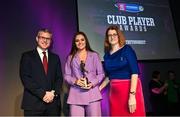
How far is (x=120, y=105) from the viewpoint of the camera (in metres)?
2.93

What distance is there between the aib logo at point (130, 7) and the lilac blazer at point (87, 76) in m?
1.59

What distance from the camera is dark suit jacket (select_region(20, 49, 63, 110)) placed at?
9.29 feet

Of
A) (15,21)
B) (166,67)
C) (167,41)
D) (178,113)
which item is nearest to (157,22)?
(167,41)

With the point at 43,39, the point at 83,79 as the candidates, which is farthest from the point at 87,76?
the point at 43,39

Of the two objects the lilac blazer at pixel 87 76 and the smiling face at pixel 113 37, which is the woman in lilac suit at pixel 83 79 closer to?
the lilac blazer at pixel 87 76

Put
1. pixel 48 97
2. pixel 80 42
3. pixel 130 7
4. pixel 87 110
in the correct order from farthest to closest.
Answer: pixel 130 7 < pixel 80 42 < pixel 87 110 < pixel 48 97

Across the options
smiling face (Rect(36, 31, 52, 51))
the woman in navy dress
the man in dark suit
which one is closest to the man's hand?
the man in dark suit

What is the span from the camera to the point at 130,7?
14.8 feet

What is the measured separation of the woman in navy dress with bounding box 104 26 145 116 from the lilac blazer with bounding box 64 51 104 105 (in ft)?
0.41

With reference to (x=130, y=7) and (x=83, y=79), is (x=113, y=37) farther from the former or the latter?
(x=130, y=7)

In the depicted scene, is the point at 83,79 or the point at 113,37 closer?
the point at 83,79

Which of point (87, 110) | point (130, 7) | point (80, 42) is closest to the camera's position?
point (87, 110)

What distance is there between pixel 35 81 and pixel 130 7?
2.31 m

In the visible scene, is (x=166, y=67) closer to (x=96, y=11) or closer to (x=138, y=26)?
(x=138, y=26)
